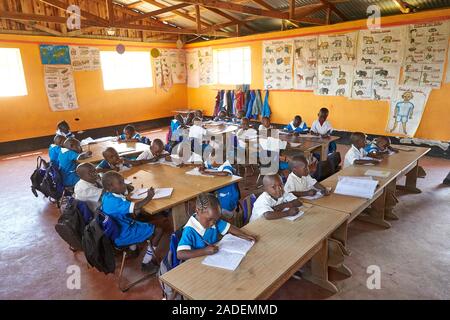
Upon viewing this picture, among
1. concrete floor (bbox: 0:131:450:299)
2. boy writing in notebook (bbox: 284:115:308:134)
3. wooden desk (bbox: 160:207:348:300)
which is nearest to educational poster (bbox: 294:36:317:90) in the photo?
boy writing in notebook (bbox: 284:115:308:134)

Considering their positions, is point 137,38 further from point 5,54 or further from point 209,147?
point 209,147

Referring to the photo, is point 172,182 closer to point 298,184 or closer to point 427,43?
point 298,184

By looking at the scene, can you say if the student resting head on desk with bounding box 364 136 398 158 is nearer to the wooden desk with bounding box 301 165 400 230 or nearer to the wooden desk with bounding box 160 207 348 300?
the wooden desk with bounding box 301 165 400 230

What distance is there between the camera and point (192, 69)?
11453 millimetres

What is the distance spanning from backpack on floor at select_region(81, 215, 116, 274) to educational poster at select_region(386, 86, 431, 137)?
261 inches

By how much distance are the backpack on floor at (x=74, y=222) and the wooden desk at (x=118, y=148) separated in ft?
5.92

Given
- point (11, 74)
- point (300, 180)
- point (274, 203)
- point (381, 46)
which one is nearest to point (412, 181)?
point (300, 180)

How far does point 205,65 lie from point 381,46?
Answer: 5651mm

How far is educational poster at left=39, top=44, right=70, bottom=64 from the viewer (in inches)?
328

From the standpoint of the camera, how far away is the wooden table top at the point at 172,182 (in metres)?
2.90

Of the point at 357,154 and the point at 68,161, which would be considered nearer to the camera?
the point at 357,154

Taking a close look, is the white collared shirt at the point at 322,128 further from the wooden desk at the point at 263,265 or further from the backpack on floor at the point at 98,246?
the backpack on floor at the point at 98,246

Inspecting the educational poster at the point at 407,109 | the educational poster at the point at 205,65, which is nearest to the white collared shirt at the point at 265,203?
the educational poster at the point at 407,109

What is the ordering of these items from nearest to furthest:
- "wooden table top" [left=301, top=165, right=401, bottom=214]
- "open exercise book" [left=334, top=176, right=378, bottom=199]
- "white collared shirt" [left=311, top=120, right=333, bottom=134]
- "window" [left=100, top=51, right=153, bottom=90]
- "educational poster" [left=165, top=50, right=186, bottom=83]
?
1. "wooden table top" [left=301, top=165, right=401, bottom=214]
2. "open exercise book" [left=334, top=176, right=378, bottom=199]
3. "white collared shirt" [left=311, top=120, right=333, bottom=134]
4. "window" [left=100, top=51, right=153, bottom=90]
5. "educational poster" [left=165, top=50, right=186, bottom=83]
